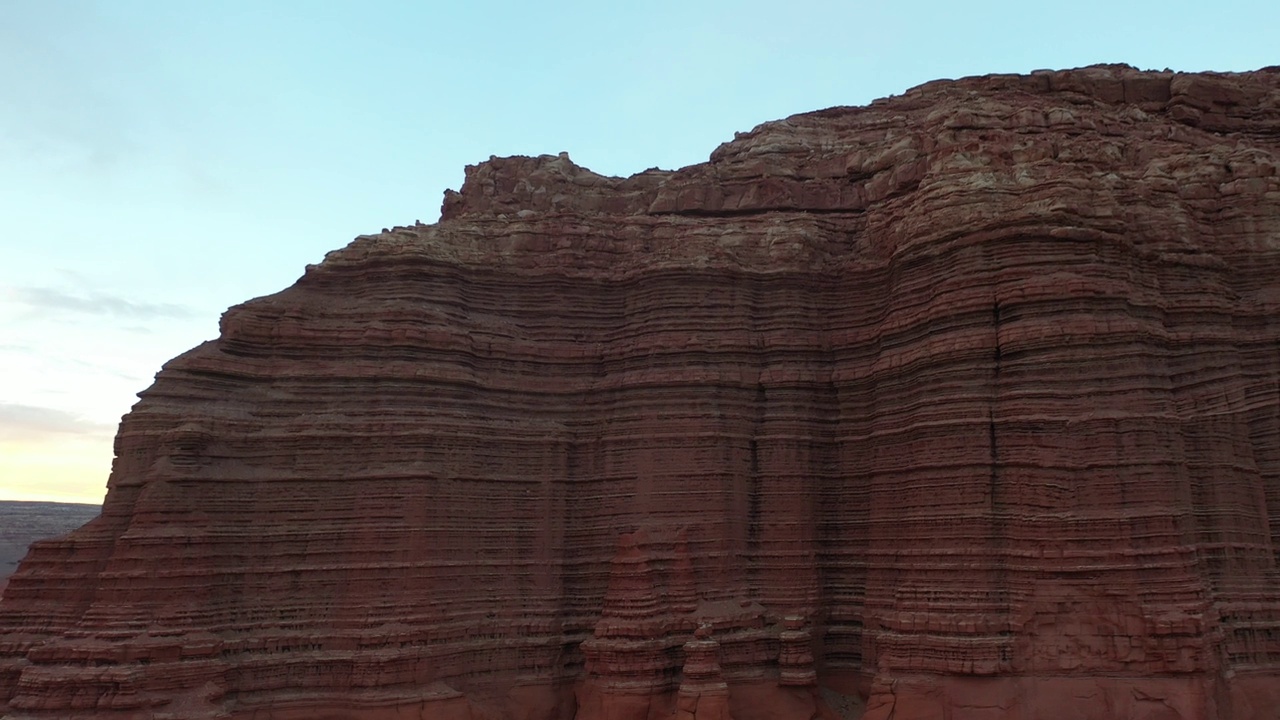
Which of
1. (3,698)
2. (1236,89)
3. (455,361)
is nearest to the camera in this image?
(3,698)

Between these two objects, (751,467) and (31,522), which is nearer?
(751,467)

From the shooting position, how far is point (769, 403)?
913 inches

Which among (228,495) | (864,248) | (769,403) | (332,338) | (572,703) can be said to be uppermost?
(864,248)

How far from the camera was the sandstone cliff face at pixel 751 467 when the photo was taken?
1756cm

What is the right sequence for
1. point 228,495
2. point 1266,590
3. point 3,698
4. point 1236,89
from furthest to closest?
1. point 1236,89
2. point 228,495
3. point 3,698
4. point 1266,590

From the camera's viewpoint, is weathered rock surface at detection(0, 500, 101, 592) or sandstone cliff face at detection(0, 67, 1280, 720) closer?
sandstone cliff face at detection(0, 67, 1280, 720)

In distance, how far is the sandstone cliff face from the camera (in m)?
17.6

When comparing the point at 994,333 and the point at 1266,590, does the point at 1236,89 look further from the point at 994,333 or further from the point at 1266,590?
the point at 1266,590

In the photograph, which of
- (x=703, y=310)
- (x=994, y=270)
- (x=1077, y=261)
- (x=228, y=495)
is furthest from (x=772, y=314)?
(x=228, y=495)

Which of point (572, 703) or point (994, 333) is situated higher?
point (994, 333)

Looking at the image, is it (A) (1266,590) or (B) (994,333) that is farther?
(B) (994,333)

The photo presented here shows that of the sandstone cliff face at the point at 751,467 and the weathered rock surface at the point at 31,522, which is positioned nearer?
the sandstone cliff face at the point at 751,467

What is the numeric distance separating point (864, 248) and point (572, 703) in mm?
14066

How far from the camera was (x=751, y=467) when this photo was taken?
22.6 m
